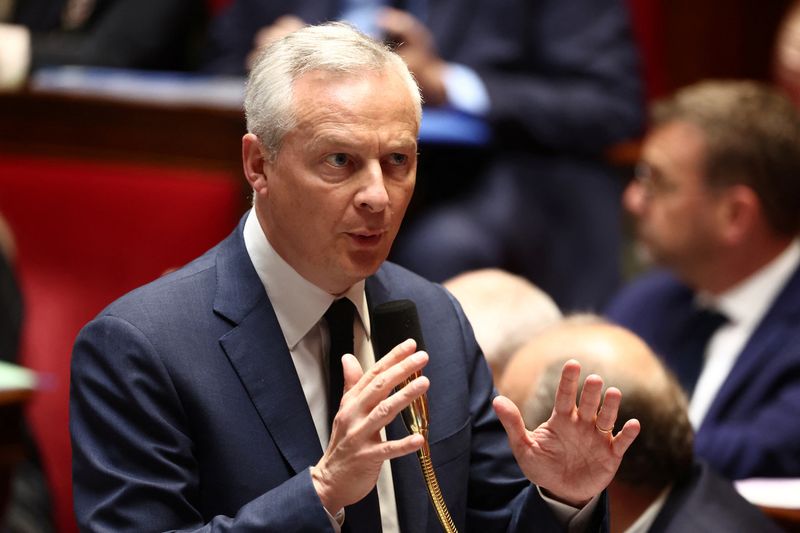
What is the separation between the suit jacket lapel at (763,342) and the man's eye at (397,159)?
136 centimetres

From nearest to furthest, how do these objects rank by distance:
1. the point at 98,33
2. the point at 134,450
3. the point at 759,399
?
the point at 134,450
the point at 759,399
the point at 98,33

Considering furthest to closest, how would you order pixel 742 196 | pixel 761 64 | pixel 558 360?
pixel 761 64 → pixel 742 196 → pixel 558 360

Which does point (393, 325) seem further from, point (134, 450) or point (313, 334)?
point (134, 450)

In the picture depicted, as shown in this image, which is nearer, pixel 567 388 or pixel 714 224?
pixel 567 388

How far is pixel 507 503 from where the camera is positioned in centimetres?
146

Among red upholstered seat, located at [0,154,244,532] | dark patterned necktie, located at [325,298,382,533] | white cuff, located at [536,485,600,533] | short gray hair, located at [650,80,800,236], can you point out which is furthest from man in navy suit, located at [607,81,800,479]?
dark patterned necktie, located at [325,298,382,533]

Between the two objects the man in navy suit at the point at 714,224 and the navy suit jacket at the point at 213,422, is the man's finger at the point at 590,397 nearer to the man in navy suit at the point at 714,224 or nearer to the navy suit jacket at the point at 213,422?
the navy suit jacket at the point at 213,422

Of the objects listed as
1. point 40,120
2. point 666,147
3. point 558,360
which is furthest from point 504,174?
point 558,360

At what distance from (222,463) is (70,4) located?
2.38m

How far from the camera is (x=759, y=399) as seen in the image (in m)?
2.47

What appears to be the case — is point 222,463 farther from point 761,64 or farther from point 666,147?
point 761,64

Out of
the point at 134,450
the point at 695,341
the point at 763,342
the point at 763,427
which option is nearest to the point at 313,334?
the point at 134,450

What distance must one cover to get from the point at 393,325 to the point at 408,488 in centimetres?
19

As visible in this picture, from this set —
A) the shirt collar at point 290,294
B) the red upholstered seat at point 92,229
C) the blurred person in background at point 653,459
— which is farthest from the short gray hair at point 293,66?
the red upholstered seat at point 92,229
